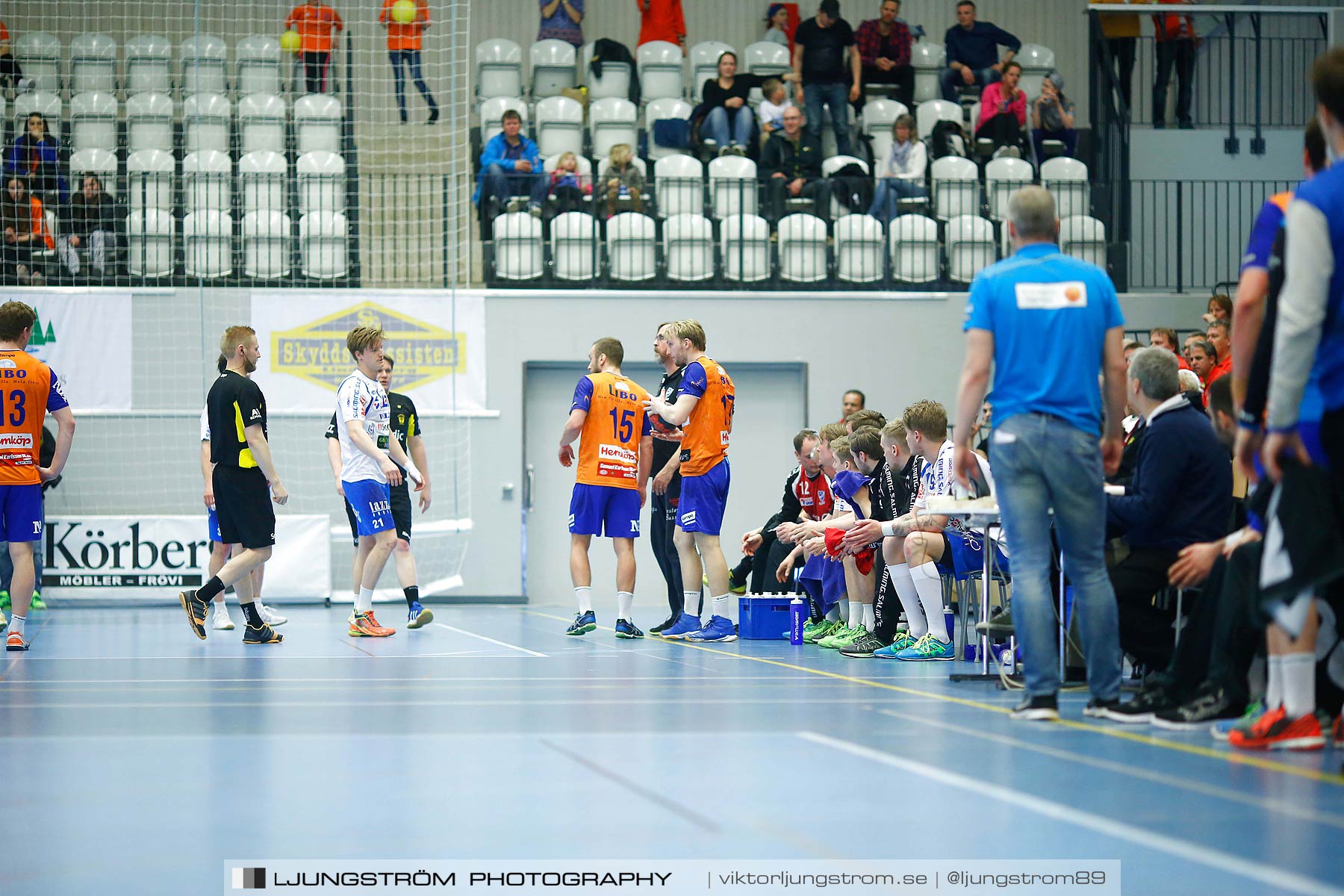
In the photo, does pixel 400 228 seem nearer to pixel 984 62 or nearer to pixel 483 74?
pixel 483 74

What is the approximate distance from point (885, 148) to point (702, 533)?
7.62 meters

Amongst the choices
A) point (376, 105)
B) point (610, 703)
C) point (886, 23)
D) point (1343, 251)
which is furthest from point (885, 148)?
point (1343, 251)

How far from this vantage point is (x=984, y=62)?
16.2 m

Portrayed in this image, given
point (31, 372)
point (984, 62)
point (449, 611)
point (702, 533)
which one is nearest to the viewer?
point (31, 372)

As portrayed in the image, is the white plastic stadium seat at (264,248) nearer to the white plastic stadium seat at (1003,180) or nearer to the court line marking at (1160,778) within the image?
the white plastic stadium seat at (1003,180)

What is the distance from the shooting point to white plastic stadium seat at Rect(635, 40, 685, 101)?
16.2 m

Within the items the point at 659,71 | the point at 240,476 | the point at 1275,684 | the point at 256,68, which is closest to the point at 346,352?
the point at 256,68

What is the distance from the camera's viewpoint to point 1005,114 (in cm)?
1513

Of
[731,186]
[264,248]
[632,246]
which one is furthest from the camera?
[731,186]

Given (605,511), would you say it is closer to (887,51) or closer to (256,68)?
(256,68)

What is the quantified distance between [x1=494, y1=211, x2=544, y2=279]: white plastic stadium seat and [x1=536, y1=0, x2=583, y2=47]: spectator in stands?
351 cm

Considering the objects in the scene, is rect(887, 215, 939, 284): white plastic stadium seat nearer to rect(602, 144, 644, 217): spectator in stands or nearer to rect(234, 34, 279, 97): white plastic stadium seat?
rect(602, 144, 644, 217): spectator in stands

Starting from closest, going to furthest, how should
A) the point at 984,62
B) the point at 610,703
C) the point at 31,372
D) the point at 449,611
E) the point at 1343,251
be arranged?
the point at 1343,251 < the point at 610,703 < the point at 31,372 < the point at 449,611 < the point at 984,62

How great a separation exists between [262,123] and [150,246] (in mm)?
1921
